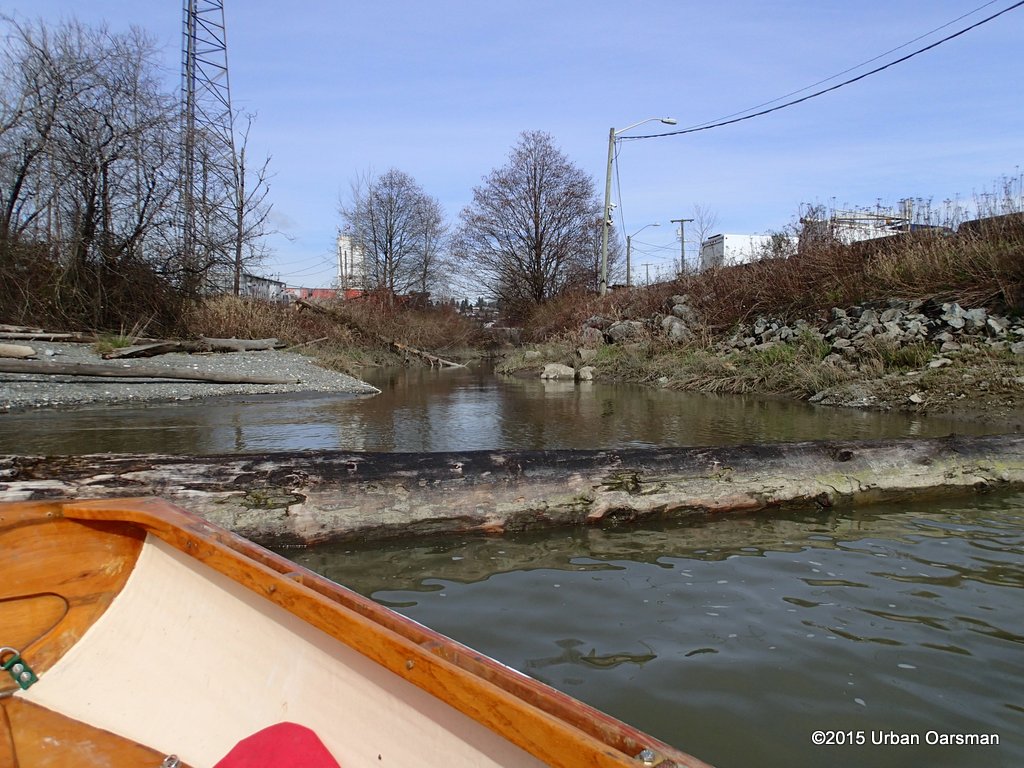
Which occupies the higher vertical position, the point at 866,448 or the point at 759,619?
the point at 866,448

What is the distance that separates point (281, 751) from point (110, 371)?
11.1 meters

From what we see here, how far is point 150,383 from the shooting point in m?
11.5

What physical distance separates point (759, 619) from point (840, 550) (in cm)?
120

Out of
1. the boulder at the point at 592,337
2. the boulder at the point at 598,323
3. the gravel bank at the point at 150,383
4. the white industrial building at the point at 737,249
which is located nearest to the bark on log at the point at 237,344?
the gravel bank at the point at 150,383

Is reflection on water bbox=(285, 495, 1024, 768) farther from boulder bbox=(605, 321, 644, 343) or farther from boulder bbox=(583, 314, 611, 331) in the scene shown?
boulder bbox=(583, 314, 611, 331)

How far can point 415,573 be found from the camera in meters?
3.43

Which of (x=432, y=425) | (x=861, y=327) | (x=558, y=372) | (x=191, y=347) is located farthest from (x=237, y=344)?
(x=861, y=327)

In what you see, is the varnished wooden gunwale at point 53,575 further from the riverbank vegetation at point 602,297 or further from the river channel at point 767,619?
the riverbank vegetation at point 602,297

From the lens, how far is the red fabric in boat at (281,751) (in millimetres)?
1678

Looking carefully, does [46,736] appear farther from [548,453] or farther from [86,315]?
[86,315]

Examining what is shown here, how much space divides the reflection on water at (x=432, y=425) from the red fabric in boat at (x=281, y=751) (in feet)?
13.2

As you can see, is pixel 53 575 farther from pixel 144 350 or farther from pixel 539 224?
pixel 539 224

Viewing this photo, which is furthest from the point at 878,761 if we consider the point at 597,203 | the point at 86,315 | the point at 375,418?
the point at 597,203

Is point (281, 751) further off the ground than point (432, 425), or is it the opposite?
point (432, 425)
